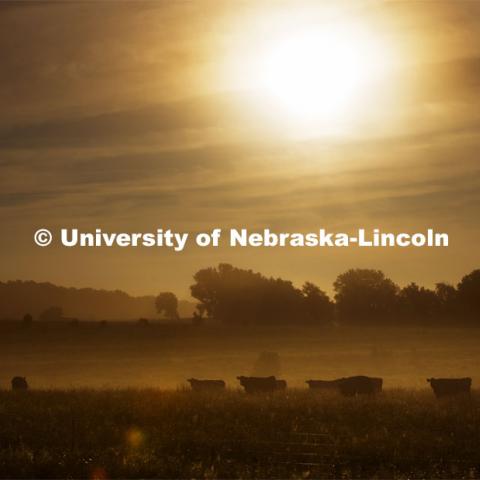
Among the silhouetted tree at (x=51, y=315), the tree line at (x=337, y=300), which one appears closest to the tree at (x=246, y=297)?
the tree line at (x=337, y=300)

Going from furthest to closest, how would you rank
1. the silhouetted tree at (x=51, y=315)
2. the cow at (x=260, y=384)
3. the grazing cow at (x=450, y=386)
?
the silhouetted tree at (x=51, y=315)
the cow at (x=260, y=384)
the grazing cow at (x=450, y=386)

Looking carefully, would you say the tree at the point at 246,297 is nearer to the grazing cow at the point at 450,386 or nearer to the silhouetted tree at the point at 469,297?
the silhouetted tree at the point at 469,297

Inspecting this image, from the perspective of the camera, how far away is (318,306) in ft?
265

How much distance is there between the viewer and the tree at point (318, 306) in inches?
3169

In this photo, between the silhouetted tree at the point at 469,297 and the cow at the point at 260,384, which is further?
the silhouetted tree at the point at 469,297

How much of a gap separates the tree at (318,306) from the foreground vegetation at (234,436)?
167ft

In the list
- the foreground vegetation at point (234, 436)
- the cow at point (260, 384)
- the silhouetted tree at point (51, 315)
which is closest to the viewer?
the foreground vegetation at point (234, 436)

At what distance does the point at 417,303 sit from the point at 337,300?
6596 mm

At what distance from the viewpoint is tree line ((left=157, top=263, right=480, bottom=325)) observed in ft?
250

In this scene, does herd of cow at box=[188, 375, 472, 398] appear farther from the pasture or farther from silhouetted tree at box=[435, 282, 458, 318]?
silhouetted tree at box=[435, 282, 458, 318]

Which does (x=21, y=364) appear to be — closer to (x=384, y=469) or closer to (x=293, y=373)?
(x=293, y=373)

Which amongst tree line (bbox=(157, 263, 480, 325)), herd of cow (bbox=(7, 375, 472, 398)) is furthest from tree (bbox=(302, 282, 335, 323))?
herd of cow (bbox=(7, 375, 472, 398))

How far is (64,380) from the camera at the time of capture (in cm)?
6175

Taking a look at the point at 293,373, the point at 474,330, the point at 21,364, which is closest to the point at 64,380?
the point at 21,364
